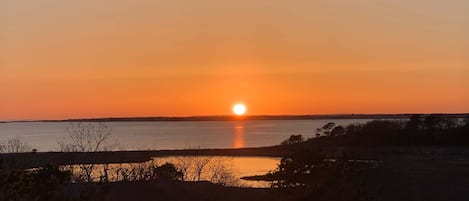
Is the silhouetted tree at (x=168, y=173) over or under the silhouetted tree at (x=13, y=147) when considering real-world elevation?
under

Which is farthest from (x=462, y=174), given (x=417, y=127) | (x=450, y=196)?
(x=417, y=127)

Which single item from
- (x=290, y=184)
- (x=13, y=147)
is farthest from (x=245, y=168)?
(x=290, y=184)

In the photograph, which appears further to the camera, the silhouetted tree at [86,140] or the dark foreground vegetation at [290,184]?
the silhouetted tree at [86,140]

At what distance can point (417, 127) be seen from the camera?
86.6 metres

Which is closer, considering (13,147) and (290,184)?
(290,184)

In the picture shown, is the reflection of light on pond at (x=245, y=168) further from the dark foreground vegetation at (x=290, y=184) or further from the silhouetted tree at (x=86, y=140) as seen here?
the silhouetted tree at (x=86, y=140)

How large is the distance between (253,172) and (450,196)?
21.8 metres

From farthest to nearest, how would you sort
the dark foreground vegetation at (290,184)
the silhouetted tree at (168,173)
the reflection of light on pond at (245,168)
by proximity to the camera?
the reflection of light on pond at (245,168)
the silhouetted tree at (168,173)
the dark foreground vegetation at (290,184)

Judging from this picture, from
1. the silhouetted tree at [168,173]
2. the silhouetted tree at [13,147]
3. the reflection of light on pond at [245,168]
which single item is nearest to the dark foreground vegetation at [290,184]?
the silhouetted tree at [168,173]

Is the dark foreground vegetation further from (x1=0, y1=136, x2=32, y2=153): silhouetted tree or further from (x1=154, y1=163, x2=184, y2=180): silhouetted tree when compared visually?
(x1=0, y1=136, x2=32, y2=153): silhouetted tree

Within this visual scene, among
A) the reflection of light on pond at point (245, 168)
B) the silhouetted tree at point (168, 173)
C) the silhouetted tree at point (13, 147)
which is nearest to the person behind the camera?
the silhouetted tree at point (168, 173)

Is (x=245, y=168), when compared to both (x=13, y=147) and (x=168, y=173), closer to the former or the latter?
(x=13, y=147)

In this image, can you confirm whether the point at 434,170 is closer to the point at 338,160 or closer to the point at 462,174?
the point at 462,174

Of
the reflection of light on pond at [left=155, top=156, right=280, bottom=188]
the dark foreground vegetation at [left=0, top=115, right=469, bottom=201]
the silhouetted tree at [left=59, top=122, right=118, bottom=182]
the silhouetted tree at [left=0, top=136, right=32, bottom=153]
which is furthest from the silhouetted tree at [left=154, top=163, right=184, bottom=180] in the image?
the silhouetted tree at [left=0, top=136, right=32, bottom=153]
